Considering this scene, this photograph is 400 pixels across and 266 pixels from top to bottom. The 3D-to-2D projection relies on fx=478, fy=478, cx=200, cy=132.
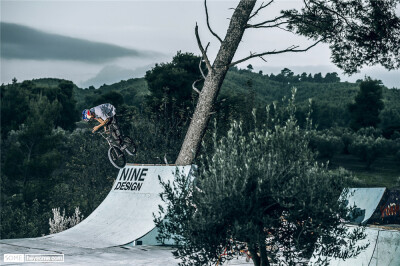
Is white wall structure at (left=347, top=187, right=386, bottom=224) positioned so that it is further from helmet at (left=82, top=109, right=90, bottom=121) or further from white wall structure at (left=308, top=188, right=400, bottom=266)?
helmet at (left=82, top=109, right=90, bottom=121)

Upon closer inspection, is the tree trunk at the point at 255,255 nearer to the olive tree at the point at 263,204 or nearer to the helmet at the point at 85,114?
the olive tree at the point at 263,204

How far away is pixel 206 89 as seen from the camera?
1491 centimetres

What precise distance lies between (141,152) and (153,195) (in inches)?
345

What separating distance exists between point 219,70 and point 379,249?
337 inches

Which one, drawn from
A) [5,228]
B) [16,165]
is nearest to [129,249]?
[5,228]

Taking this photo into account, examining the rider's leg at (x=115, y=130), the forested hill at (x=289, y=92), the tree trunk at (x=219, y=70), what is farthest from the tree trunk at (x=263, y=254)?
the forested hill at (x=289, y=92)

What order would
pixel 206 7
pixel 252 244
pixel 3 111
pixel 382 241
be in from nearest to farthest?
pixel 252 244, pixel 382 241, pixel 206 7, pixel 3 111

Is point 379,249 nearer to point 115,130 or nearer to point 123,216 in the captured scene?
point 123,216

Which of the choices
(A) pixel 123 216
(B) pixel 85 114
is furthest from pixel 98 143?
(A) pixel 123 216

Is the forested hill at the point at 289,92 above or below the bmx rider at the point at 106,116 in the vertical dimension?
above

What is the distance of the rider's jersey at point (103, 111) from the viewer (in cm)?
1576

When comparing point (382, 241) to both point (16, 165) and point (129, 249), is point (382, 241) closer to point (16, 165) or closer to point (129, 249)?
point (129, 249)

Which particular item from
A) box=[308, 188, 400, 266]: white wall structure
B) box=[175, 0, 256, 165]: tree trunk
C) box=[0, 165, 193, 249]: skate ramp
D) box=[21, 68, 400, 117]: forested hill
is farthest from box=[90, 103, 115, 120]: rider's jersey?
box=[21, 68, 400, 117]: forested hill

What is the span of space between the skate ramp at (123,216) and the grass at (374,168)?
96.0 feet
